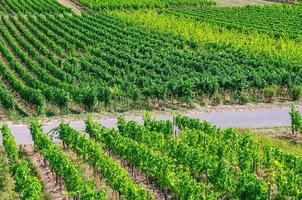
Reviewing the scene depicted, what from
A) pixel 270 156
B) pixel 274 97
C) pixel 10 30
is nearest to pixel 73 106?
pixel 274 97

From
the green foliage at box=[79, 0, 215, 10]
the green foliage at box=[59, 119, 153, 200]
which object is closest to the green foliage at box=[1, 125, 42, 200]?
the green foliage at box=[59, 119, 153, 200]

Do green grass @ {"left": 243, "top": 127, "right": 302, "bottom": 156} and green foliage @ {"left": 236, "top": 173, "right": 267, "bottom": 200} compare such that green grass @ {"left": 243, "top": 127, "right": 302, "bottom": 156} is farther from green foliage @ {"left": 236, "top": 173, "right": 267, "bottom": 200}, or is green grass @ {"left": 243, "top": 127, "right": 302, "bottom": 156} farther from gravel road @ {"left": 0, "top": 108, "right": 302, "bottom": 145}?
green foliage @ {"left": 236, "top": 173, "right": 267, "bottom": 200}

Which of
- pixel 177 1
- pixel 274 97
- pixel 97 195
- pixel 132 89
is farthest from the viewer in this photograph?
pixel 177 1

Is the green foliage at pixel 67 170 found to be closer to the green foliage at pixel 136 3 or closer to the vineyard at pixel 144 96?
the vineyard at pixel 144 96

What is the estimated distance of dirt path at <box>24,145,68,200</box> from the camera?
78.5ft

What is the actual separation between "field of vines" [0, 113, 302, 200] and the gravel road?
2.12 metres

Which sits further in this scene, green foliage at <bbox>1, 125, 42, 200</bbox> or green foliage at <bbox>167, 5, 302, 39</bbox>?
green foliage at <bbox>167, 5, 302, 39</bbox>

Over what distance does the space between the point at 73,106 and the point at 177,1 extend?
5227 centimetres

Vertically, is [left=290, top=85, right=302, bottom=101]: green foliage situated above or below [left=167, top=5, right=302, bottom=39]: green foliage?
below

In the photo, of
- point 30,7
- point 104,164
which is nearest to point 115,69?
point 104,164

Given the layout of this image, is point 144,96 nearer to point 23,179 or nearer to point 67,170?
point 67,170

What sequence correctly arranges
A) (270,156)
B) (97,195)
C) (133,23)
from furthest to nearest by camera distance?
(133,23)
(270,156)
(97,195)

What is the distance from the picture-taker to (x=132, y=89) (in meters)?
36.9

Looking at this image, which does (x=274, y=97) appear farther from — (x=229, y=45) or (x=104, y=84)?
(x=229, y=45)
